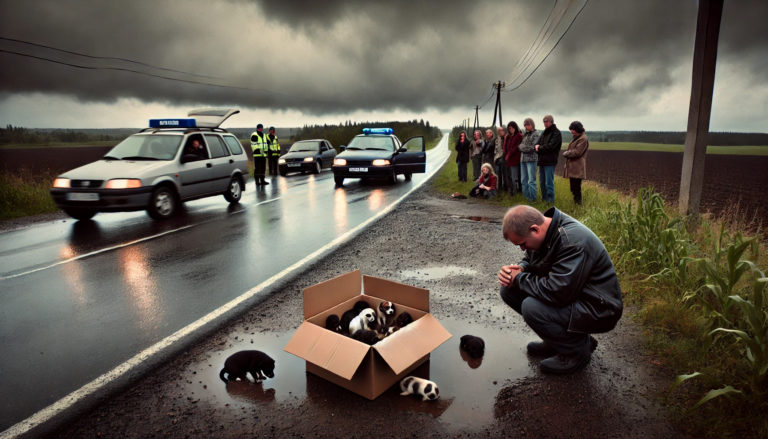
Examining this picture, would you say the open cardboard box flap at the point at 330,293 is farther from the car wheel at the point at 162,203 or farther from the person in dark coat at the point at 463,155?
the person in dark coat at the point at 463,155

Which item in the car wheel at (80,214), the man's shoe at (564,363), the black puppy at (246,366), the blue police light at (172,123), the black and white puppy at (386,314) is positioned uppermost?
the blue police light at (172,123)

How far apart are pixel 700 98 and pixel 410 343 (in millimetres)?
5802

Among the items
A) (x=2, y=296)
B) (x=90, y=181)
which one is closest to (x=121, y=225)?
(x=90, y=181)

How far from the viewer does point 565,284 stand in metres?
2.80

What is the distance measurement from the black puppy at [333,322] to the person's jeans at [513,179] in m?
9.06

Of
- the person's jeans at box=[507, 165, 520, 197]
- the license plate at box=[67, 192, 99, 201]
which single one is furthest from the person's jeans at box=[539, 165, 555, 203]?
the license plate at box=[67, 192, 99, 201]

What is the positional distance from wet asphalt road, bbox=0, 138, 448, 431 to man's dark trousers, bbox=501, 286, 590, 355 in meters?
2.97

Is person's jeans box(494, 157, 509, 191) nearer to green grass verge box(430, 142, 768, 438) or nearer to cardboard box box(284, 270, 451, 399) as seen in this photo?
green grass verge box(430, 142, 768, 438)

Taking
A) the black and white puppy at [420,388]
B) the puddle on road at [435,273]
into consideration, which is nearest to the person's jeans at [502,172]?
the puddle on road at [435,273]

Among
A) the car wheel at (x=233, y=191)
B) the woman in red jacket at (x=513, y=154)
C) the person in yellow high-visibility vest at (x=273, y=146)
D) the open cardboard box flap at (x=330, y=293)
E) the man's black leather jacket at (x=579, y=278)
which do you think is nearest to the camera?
the man's black leather jacket at (x=579, y=278)

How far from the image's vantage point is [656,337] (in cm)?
354

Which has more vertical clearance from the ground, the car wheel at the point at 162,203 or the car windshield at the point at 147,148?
the car windshield at the point at 147,148

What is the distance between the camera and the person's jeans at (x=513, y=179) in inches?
446

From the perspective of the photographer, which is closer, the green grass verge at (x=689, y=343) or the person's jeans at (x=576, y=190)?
the green grass verge at (x=689, y=343)
